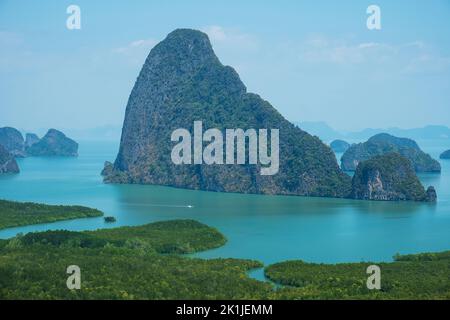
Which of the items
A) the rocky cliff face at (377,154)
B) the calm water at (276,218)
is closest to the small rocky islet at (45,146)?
the calm water at (276,218)

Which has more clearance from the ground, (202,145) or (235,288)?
(202,145)

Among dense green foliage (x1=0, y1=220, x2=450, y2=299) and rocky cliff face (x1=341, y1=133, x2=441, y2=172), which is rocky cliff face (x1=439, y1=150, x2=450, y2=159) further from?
dense green foliage (x1=0, y1=220, x2=450, y2=299)

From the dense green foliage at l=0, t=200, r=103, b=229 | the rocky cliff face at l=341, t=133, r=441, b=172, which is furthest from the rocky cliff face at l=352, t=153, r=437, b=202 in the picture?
the rocky cliff face at l=341, t=133, r=441, b=172

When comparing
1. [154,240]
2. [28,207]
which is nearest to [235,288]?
[154,240]

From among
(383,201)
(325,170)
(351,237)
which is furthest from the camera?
(325,170)

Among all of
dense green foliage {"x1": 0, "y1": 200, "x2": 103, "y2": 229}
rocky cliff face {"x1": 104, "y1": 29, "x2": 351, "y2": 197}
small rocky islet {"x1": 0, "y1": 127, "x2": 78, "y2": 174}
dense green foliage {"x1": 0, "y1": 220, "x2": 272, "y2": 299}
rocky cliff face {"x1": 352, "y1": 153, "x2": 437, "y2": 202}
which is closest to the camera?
dense green foliage {"x1": 0, "y1": 220, "x2": 272, "y2": 299}

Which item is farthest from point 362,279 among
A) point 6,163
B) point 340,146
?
point 340,146
